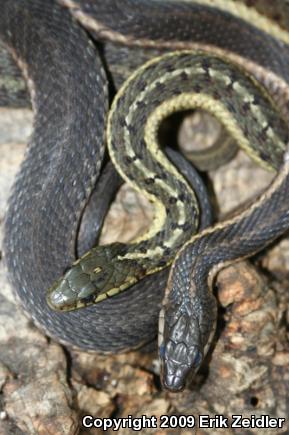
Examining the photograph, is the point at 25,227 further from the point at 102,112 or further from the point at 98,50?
the point at 98,50

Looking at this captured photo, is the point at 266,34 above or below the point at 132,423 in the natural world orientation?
above

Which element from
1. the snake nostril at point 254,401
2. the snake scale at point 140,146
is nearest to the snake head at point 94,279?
the snake scale at point 140,146

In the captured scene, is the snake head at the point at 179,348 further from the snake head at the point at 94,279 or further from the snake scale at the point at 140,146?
the snake head at the point at 94,279

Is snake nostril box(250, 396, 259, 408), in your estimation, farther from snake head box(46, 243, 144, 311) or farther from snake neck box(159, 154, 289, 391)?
snake head box(46, 243, 144, 311)

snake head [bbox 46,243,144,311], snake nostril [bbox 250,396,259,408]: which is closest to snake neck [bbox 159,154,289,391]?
snake head [bbox 46,243,144,311]

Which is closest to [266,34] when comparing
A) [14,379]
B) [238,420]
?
[238,420]

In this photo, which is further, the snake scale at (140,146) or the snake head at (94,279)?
the snake scale at (140,146)

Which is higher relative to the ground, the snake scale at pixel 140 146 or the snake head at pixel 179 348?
the snake scale at pixel 140 146
